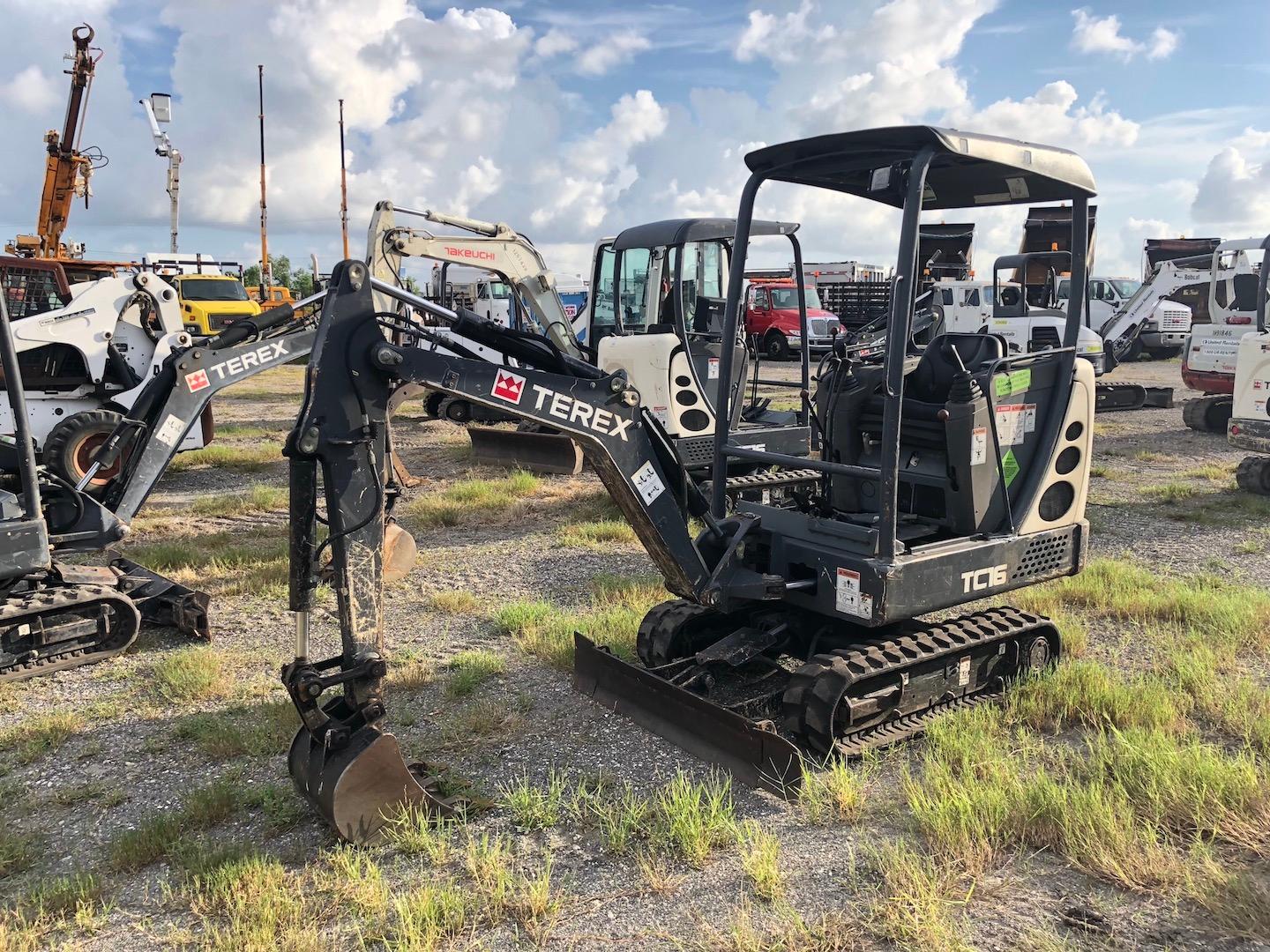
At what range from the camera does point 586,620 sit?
6531 mm

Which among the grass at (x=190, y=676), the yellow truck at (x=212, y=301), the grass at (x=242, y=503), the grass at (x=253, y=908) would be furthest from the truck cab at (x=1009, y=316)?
the yellow truck at (x=212, y=301)

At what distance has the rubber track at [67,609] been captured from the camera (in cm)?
575

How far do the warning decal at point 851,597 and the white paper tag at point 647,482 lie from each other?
0.93 m

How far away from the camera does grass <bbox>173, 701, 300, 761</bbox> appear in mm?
4789

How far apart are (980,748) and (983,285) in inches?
819

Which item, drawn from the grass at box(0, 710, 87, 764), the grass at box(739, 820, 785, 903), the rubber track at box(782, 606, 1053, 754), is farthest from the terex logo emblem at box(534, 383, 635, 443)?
the grass at box(0, 710, 87, 764)

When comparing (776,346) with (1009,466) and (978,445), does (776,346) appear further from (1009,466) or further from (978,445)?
(978,445)

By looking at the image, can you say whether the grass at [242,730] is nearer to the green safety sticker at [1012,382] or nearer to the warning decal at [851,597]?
the warning decal at [851,597]

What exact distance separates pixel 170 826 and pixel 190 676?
1700 millimetres

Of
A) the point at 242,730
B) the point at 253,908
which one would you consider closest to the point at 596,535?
the point at 242,730

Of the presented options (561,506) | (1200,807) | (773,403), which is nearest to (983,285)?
(773,403)

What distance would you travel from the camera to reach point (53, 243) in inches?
826

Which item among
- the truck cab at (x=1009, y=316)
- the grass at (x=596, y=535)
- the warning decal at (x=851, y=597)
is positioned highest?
the truck cab at (x=1009, y=316)

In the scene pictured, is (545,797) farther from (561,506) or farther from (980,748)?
(561,506)
